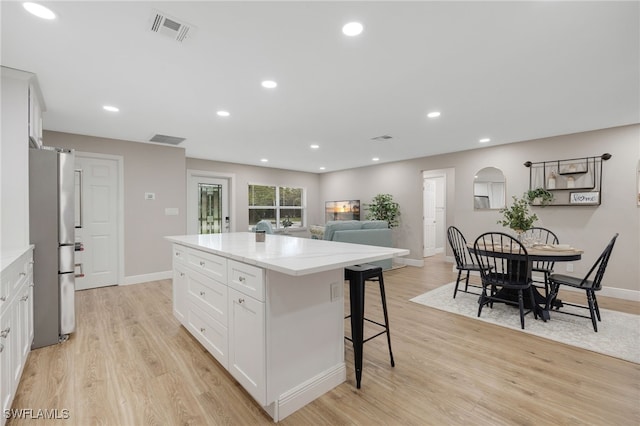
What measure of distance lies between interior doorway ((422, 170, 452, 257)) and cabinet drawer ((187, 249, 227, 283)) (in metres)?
6.46

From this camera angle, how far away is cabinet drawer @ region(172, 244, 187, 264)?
2.78 meters

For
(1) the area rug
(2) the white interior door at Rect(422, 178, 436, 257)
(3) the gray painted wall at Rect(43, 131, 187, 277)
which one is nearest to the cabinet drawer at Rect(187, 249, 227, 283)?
(1) the area rug

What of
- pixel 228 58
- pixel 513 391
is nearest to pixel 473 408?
pixel 513 391

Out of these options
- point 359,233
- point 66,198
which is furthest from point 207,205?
point 66,198

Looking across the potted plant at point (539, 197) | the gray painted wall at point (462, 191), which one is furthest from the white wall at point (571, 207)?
the potted plant at point (539, 197)

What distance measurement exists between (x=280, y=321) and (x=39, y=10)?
7.72 ft

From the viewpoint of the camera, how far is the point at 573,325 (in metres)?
3.01

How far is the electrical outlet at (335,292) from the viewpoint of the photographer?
1.99 m

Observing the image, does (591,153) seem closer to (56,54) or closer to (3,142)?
(56,54)

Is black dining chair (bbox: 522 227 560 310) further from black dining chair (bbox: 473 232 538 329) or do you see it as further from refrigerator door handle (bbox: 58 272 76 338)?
refrigerator door handle (bbox: 58 272 76 338)

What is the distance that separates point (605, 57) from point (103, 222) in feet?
20.8

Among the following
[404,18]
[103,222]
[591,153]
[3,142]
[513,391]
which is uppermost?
[404,18]

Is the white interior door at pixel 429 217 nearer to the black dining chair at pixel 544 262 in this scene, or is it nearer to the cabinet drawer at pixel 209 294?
the black dining chair at pixel 544 262

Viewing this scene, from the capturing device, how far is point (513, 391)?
194 cm
